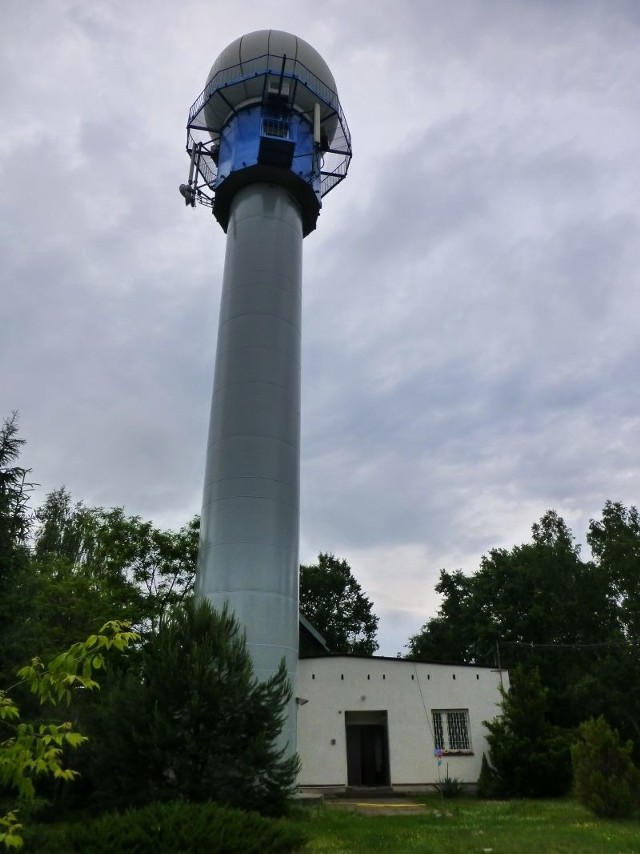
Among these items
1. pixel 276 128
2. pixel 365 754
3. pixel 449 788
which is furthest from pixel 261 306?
pixel 365 754

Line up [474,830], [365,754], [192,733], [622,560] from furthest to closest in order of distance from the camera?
[622,560], [365,754], [474,830], [192,733]

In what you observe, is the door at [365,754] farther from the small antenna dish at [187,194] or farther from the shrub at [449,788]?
the small antenna dish at [187,194]

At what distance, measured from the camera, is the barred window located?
24172 mm

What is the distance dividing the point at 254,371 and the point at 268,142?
356 inches

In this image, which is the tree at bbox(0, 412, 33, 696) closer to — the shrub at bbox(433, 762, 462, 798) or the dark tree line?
the shrub at bbox(433, 762, 462, 798)

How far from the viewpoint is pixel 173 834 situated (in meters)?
9.33

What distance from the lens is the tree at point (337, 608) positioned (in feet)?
166

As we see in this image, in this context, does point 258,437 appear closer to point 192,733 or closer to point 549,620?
point 192,733

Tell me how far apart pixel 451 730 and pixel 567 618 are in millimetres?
16318

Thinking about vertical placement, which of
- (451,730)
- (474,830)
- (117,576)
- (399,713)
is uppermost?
(117,576)

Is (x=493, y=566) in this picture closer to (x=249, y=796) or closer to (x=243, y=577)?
(x=243, y=577)

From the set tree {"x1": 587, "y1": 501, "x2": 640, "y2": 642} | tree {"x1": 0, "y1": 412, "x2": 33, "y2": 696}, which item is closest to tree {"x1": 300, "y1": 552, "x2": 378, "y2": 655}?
tree {"x1": 587, "y1": 501, "x2": 640, "y2": 642}

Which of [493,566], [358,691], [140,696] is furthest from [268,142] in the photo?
[493,566]

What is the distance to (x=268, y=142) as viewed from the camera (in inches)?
924
